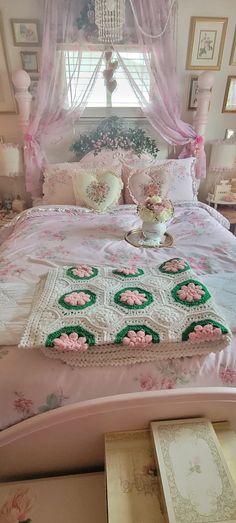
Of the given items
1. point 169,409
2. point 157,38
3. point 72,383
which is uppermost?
point 157,38

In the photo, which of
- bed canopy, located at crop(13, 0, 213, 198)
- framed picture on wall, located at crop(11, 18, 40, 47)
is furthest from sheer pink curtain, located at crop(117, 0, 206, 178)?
framed picture on wall, located at crop(11, 18, 40, 47)

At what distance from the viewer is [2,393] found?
102cm

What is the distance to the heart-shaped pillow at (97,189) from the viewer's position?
7.99 ft

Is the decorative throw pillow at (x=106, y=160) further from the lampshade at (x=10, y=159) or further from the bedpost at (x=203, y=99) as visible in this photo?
the bedpost at (x=203, y=99)

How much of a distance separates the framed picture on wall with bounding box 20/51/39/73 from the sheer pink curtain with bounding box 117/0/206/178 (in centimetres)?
Result: 68

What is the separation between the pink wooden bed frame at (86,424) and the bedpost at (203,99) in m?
2.41

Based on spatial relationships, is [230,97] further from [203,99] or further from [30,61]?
[30,61]

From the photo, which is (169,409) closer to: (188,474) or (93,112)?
(188,474)

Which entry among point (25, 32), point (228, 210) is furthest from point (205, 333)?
point (25, 32)

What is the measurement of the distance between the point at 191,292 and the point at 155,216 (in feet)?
2.70

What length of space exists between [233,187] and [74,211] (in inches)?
66.0

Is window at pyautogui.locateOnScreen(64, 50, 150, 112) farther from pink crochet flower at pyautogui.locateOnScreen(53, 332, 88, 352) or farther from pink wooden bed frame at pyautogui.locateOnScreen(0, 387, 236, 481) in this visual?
pink wooden bed frame at pyautogui.locateOnScreen(0, 387, 236, 481)

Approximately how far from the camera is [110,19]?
230 centimetres

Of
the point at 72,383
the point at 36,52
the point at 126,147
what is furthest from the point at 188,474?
the point at 36,52
